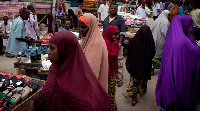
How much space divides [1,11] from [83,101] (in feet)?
26.2

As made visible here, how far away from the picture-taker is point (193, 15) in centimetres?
429

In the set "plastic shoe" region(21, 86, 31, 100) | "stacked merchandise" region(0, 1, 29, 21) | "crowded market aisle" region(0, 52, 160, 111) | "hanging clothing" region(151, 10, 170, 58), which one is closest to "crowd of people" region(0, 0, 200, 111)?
"crowded market aisle" region(0, 52, 160, 111)

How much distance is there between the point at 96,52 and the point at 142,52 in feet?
4.90

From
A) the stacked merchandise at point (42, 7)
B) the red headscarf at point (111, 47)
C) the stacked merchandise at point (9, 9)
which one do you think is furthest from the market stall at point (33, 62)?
the stacked merchandise at point (42, 7)

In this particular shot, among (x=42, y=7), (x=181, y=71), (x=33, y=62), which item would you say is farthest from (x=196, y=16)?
(x=42, y=7)

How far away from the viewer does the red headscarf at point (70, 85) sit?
1.50 metres

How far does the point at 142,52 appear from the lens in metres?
3.53

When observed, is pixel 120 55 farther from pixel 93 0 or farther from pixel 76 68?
pixel 93 0

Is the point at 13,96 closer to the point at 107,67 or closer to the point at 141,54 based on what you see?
the point at 107,67

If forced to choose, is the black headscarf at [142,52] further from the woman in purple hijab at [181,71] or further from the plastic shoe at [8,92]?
the plastic shoe at [8,92]

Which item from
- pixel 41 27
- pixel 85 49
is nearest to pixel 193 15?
pixel 85 49

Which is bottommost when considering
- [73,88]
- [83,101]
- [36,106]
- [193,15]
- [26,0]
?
[36,106]

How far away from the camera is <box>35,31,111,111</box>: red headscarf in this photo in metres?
1.50

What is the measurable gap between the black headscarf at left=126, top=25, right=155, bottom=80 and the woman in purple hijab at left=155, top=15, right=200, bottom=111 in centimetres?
104
